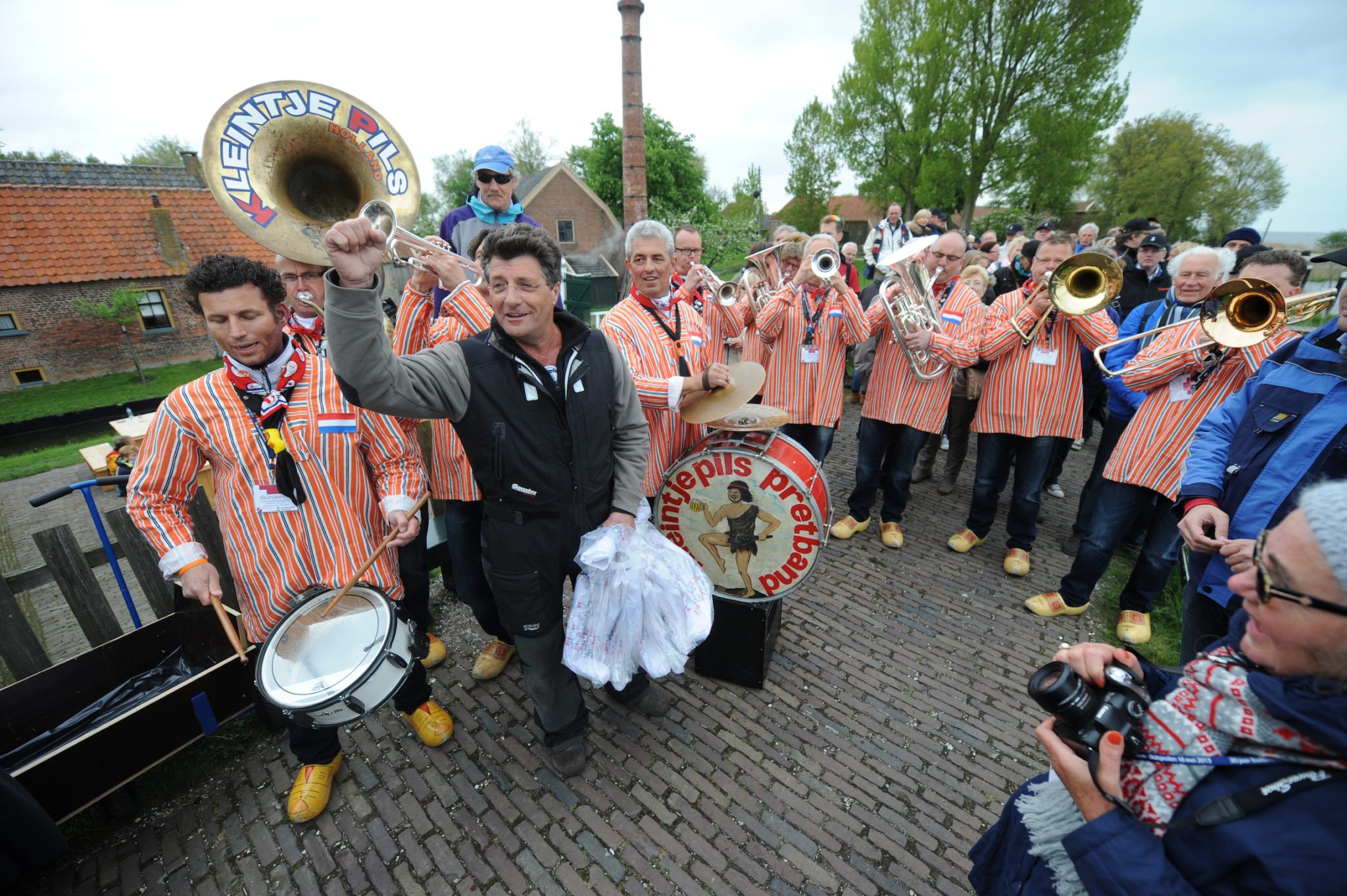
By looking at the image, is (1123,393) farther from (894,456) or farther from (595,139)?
(595,139)

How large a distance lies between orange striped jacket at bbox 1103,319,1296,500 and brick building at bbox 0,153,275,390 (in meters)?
21.7

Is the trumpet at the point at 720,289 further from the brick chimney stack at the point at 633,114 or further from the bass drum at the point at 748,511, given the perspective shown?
the brick chimney stack at the point at 633,114

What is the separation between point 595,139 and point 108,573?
3266 centimetres

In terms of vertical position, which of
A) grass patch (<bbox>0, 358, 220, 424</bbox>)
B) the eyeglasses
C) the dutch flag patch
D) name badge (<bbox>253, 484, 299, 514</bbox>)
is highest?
the eyeglasses

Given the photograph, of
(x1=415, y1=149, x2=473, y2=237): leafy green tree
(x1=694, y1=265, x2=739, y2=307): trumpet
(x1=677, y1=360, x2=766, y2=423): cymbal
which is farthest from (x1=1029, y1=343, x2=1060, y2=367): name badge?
(x1=415, y1=149, x2=473, y2=237): leafy green tree

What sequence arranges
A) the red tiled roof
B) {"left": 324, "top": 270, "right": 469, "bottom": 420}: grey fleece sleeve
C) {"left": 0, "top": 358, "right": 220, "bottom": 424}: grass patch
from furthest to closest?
the red tiled roof → {"left": 0, "top": 358, "right": 220, "bottom": 424}: grass patch → {"left": 324, "top": 270, "right": 469, "bottom": 420}: grey fleece sleeve

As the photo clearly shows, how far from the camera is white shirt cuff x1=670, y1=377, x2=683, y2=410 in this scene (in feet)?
9.93

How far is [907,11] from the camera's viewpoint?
84.0 ft

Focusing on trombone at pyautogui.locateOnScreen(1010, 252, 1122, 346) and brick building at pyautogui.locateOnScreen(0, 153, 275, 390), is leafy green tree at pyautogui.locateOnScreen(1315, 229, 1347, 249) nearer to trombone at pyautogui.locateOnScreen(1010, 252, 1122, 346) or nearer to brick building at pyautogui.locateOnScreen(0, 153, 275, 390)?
trombone at pyautogui.locateOnScreen(1010, 252, 1122, 346)

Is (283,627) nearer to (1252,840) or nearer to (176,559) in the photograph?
(176,559)

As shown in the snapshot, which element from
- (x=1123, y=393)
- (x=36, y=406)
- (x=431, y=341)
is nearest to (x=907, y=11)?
(x=1123, y=393)

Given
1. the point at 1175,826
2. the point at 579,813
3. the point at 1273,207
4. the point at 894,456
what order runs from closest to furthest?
1. the point at 1175,826
2. the point at 579,813
3. the point at 894,456
4. the point at 1273,207

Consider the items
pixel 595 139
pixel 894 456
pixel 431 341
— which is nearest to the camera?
pixel 431 341

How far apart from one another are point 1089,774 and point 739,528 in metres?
1.97
